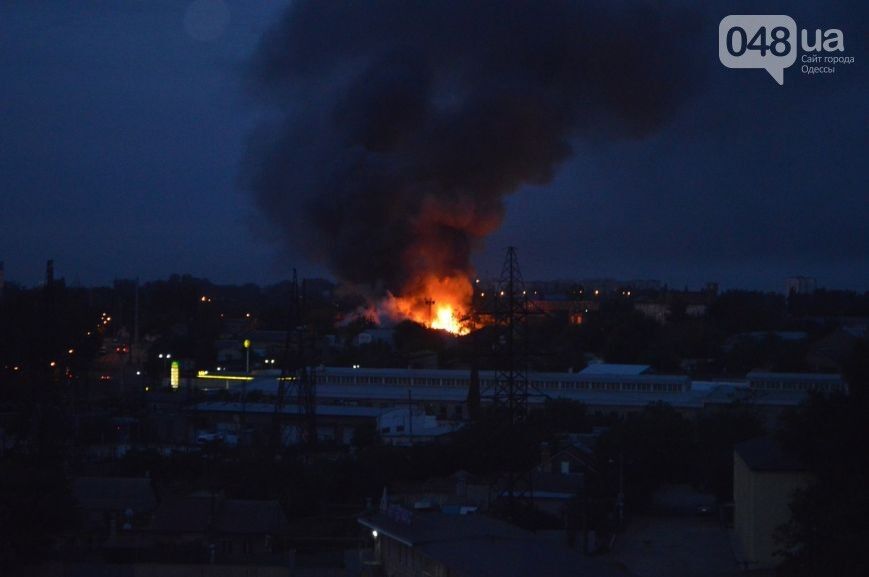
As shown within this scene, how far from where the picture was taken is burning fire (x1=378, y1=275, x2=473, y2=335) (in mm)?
26875

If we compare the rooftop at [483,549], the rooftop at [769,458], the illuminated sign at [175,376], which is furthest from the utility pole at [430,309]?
the rooftop at [483,549]

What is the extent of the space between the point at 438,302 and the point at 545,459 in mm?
14724

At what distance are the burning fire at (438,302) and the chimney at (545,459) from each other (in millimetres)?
13474

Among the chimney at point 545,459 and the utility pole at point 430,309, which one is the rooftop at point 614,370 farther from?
the chimney at point 545,459

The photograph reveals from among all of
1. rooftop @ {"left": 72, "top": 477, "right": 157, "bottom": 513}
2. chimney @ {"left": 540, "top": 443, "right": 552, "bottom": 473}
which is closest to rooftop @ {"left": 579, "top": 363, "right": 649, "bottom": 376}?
chimney @ {"left": 540, "top": 443, "right": 552, "bottom": 473}

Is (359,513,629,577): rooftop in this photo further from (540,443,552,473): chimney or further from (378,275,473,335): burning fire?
(378,275,473,335): burning fire

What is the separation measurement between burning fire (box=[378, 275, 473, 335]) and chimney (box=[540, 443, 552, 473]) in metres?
13.5

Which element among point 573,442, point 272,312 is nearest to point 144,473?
point 573,442

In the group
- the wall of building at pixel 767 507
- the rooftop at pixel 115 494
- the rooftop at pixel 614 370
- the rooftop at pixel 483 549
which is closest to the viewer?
the rooftop at pixel 483 549

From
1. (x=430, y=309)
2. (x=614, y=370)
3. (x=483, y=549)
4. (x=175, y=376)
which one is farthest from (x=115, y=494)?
(x=430, y=309)

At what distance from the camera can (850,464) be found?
795 centimetres

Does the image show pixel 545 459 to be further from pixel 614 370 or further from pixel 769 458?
pixel 614 370

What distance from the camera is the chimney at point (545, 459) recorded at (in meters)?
12.7

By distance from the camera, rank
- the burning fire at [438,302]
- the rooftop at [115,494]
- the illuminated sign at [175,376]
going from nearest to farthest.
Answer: the rooftop at [115,494], the illuminated sign at [175,376], the burning fire at [438,302]
